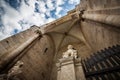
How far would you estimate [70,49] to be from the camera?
13.9 ft

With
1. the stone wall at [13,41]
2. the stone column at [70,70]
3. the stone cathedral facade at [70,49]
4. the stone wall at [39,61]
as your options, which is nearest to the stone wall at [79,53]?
the stone cathedral facade at [70,49]

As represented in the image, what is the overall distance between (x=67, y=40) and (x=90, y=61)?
9.96 metres

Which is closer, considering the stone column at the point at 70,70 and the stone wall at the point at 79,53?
the stone column at the point at 70,70

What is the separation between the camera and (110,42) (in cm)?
626

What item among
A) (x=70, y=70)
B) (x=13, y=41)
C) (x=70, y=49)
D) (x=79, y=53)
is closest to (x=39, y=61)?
(x=13, y=41)

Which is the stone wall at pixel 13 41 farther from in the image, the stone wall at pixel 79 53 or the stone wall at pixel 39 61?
the stone wall at pixel 79 53

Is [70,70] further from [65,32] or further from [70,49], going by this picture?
[65,32]

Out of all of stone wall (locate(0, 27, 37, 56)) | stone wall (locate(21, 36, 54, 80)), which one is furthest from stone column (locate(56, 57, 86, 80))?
stone wall (locate(21, 36, 54, 80))

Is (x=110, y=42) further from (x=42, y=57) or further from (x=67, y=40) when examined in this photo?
(x=67, y=40)

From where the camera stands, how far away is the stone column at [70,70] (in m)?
2.58

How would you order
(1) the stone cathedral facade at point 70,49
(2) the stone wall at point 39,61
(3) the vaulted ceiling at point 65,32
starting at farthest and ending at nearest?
(3) the vaulted ceiling at point 65,32
(2) the stone wall at point 39,61
(1) the stone cathedral facade at point 70,49

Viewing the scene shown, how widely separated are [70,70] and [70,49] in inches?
61.3

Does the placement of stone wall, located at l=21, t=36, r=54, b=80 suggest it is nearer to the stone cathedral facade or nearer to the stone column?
the stone cathedral facade

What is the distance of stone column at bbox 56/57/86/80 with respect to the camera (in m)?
2.58
